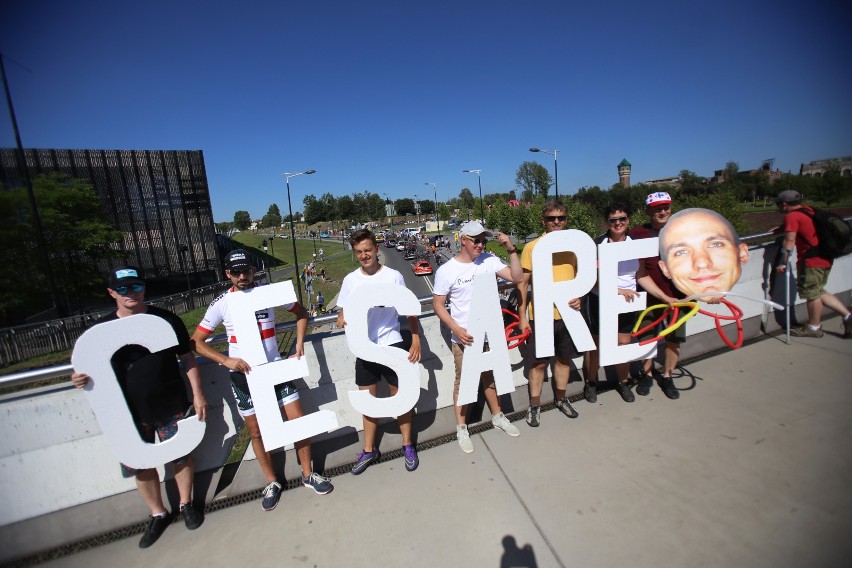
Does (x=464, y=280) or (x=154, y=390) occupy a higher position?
(x=464, y=280)

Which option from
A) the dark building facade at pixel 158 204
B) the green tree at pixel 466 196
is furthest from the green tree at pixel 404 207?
the dark building facade at pixel 158 204

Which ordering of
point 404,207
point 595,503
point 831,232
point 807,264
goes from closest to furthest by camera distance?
point 595,503 < point 831,232 < point 807,264 < point 404,207

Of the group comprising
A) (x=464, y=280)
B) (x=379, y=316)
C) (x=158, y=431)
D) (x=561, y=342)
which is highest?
(x=464, y=280)

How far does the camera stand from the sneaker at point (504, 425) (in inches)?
132

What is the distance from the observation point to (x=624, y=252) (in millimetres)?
3404

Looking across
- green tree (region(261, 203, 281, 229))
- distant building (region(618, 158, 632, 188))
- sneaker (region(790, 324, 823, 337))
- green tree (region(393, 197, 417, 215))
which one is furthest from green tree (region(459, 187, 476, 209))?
sneaker (region(790, 324, 823, 337))

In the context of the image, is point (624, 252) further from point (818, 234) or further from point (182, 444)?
point (182, 444)

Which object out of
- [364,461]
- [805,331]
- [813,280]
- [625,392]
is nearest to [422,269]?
[805,331]

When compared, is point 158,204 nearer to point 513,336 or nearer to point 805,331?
point 513,336

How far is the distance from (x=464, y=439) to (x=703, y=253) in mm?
2522

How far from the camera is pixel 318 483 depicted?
9.55 ft

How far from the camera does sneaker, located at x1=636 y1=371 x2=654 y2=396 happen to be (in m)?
3.86

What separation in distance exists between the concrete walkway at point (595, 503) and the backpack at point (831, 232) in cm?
145

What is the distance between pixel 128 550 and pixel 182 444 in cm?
79
